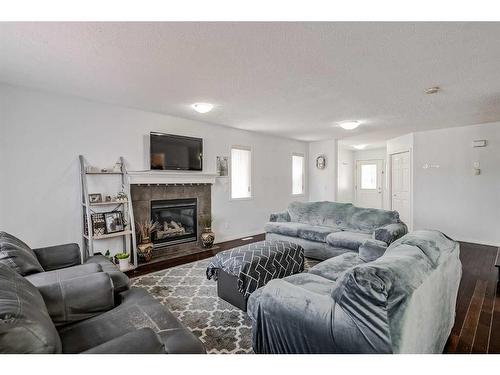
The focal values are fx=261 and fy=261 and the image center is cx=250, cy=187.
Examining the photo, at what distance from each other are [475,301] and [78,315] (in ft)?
11.7

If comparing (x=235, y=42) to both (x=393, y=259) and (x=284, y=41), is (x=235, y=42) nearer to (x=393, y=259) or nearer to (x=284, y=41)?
(x=284, y=41)

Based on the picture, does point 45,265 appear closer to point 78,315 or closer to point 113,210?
point 78,315

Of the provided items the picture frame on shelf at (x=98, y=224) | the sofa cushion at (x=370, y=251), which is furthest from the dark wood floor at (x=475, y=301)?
the sofa cushion at (x=370, y=251)

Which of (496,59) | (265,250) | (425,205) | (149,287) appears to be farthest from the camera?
(425,205)

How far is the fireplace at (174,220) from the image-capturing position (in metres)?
4.34

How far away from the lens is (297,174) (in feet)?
24.0

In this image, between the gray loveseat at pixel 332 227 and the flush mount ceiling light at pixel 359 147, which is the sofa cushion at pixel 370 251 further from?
the flush mount ceiling light at pixel 359 147

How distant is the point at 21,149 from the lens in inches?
122

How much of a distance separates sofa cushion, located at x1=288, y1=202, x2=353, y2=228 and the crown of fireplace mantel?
5.53 feet

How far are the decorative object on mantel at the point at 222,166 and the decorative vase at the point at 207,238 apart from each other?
1.12 metres

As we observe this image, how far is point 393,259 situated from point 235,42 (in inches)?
73.1
